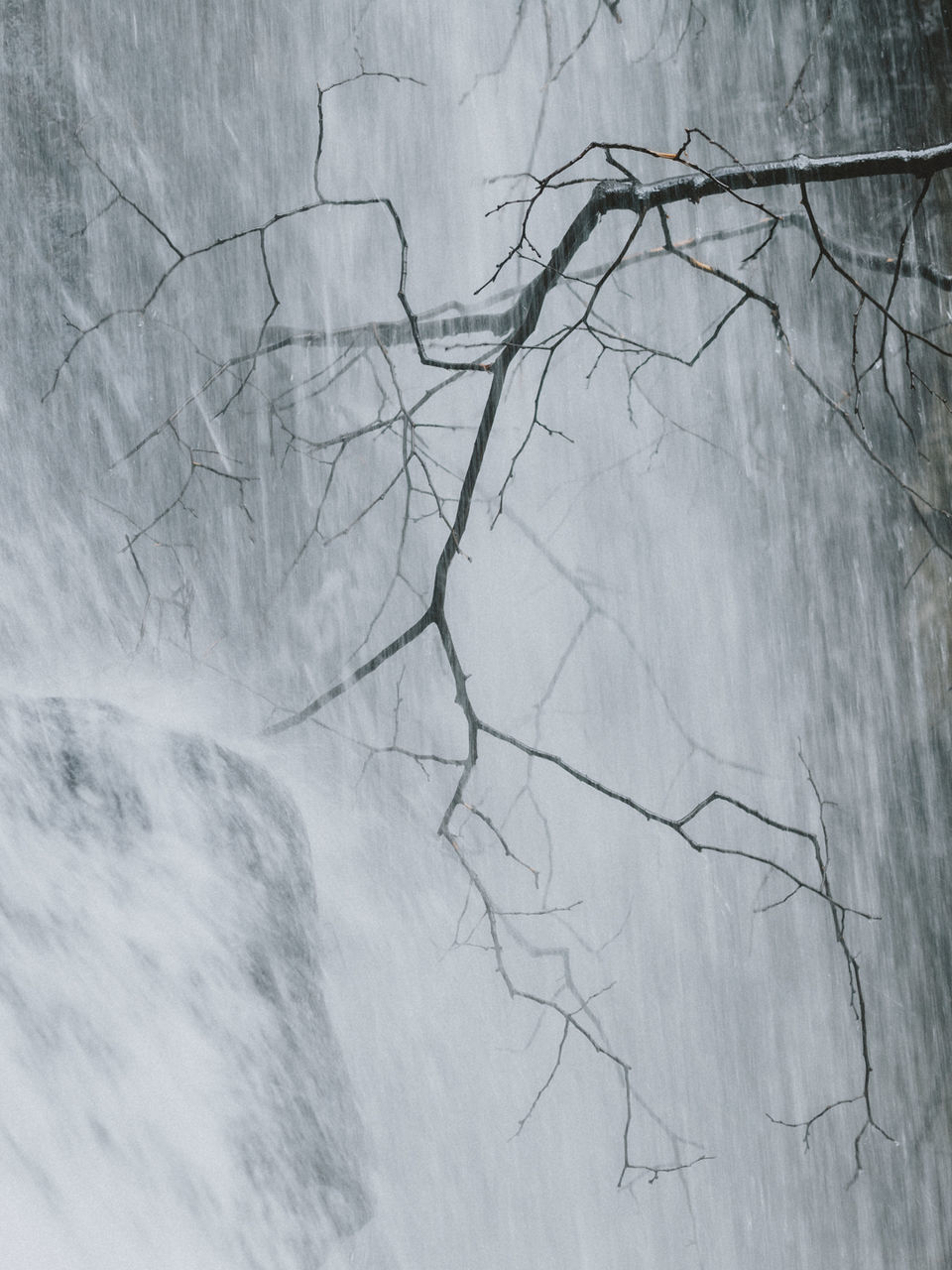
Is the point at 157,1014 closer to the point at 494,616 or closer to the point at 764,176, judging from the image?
the point at 494,616

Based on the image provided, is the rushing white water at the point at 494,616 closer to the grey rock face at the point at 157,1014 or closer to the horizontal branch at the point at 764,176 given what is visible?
the grey rock face at the point at 157,1014

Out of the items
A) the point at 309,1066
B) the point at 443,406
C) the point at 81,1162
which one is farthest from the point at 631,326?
the point at 81,1162

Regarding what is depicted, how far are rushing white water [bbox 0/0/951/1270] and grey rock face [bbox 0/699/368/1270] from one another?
15 millimetres

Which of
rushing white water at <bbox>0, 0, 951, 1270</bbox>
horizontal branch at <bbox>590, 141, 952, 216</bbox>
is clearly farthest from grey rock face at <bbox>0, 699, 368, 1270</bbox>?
horizontal branch at <bbox>590, 141, 952, 216</bbox>

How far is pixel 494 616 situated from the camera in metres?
2.33

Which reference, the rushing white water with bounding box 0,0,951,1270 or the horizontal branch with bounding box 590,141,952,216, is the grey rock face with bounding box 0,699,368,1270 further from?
the horizontal branch with bounding box 590,141,952,216

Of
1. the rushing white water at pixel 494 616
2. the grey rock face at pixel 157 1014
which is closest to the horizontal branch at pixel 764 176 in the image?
the rushing white water at pixel 494 616

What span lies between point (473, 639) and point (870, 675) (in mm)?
945

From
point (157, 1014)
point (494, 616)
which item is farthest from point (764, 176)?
point (157, 1014)

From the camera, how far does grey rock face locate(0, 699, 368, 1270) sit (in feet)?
5.01

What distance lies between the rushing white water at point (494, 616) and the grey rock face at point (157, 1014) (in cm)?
2

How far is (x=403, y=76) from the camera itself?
7.39 feet

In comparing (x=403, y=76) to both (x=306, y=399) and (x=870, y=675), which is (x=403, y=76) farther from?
(x=870, y=675)

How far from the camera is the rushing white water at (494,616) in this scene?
2.07 metres
